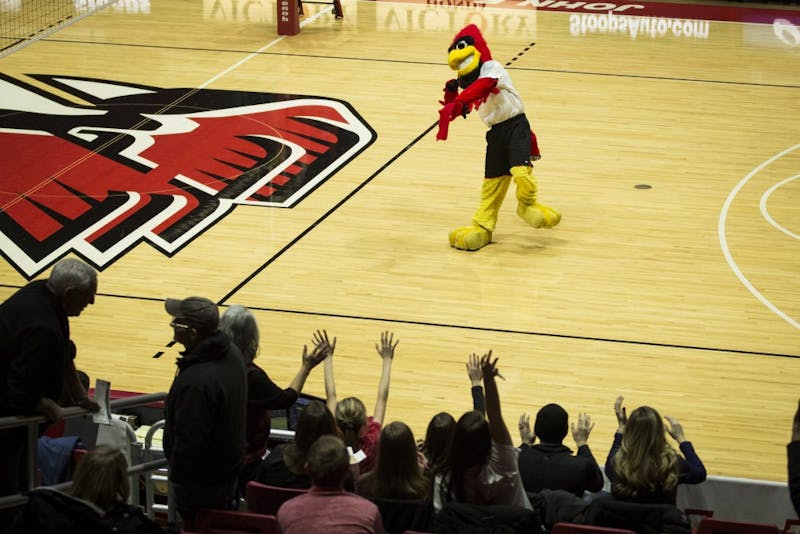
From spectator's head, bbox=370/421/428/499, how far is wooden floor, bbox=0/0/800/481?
3415mm

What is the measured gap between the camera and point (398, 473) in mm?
6172

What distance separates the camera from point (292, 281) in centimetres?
1204

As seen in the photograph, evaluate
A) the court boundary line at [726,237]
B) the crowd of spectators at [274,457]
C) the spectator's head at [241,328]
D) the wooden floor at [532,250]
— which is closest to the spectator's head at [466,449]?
the crowd of spectators at [274,457]

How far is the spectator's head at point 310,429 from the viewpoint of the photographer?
20.5 ft

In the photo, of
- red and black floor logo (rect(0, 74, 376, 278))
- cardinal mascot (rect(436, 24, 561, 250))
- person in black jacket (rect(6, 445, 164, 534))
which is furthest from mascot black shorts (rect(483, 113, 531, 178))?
person in black jacket (rect(6, 445, 164, 534))

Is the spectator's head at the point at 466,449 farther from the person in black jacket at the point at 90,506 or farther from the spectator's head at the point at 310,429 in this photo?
the person in black jacket at the point at 90,506

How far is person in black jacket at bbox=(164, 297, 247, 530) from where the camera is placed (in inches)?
242

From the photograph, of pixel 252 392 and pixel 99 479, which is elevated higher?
pixel 99 479

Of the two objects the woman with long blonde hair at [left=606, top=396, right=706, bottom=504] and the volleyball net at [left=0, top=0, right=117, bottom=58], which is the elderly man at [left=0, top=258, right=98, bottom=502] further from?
the volleyball net at [left=0, top=0, right=117, bottom=58]

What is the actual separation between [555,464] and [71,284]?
8.88 ft

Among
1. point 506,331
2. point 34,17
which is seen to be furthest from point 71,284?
point 34,17

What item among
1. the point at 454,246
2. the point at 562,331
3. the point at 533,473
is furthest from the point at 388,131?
the point at 533,473

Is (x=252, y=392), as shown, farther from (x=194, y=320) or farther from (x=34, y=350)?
(x=34, y=350)

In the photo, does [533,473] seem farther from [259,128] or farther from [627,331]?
[259,128]
